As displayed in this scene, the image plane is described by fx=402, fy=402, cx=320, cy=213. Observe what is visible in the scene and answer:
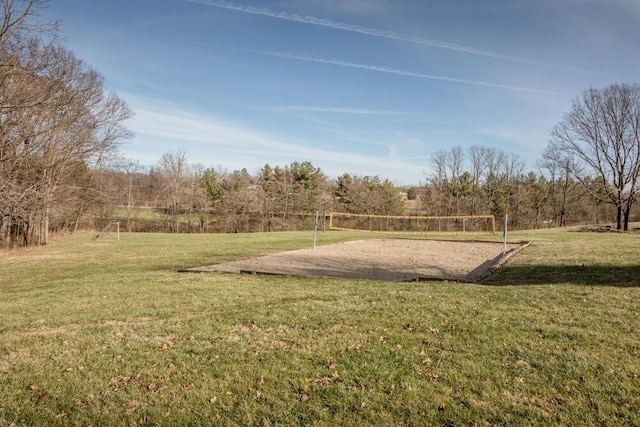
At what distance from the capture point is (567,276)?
30.7ft

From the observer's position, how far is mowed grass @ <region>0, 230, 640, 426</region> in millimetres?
3186

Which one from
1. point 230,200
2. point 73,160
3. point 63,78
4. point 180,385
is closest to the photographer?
point 180,385

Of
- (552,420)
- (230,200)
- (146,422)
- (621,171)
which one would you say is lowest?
(146,422)

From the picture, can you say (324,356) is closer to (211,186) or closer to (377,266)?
(377,266)

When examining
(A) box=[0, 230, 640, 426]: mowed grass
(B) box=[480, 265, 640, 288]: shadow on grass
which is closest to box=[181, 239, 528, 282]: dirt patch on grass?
(B) box=[480, 265, 640, 288]: shadow on grass

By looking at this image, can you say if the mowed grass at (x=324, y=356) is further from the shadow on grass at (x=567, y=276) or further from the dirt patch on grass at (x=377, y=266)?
the dirt patch on grass at (x=377, y=266)

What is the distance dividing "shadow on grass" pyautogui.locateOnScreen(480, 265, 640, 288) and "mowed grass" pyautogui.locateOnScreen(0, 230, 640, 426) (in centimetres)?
73

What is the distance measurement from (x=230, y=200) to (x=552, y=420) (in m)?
43.3

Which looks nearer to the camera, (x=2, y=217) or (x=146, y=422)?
(x=146, y=422)

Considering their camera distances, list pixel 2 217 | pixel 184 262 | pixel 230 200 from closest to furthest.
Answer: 1. pixel 184 262
2. pixel 2 217
3. pixel 230 200

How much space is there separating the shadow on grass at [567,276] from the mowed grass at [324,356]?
726 millimetres

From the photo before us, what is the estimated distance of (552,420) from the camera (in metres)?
2.98

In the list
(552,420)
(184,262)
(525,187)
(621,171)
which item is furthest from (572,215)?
(552,420)

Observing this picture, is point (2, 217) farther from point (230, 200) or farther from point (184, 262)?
point (230, 200)
